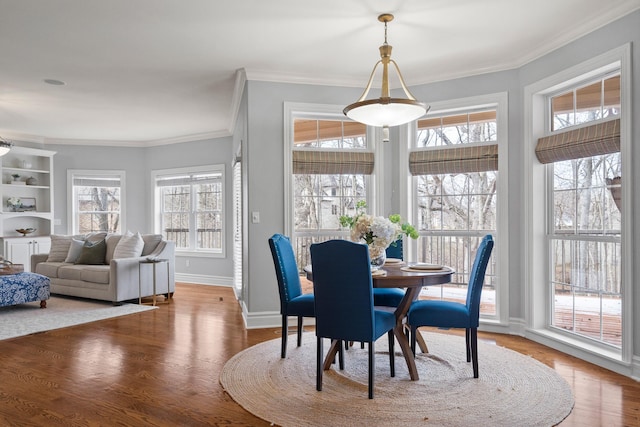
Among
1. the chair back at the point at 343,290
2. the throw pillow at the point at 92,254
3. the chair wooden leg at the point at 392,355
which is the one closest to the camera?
the chair back at the point at 343,290

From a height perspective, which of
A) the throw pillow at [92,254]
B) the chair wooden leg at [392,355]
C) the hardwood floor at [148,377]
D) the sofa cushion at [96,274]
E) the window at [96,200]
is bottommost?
the hardwood floor at [148,377]

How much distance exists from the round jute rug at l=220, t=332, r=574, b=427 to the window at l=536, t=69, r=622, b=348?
0.70 m

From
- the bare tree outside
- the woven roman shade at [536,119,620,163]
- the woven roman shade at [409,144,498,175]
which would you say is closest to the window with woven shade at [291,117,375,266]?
the woven roman shade at [409,144,498,175]

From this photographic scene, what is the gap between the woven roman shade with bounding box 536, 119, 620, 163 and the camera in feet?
11.0

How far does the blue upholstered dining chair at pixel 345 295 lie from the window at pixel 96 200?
664 cm

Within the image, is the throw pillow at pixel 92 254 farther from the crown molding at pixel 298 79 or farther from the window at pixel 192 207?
the crown molding at pixel 298 79

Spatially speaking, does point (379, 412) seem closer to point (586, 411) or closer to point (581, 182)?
point (586, 411)

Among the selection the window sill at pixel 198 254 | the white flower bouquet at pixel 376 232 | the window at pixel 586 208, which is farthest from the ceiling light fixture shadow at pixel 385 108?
the window sill at pixel 198 254

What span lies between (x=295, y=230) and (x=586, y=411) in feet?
9.94

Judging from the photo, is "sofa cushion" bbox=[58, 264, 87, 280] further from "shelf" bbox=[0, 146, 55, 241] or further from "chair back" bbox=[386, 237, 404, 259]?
"chair back" bbox=[386, 237, 404, 259]

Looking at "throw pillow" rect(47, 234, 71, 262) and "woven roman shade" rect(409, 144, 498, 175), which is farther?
"throw pillow" rect(47, 234, 71, 262)

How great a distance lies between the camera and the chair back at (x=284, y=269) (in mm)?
3467

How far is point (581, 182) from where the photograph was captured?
12.4 ft

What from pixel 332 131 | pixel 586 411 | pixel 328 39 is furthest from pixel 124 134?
pixel 586 411
